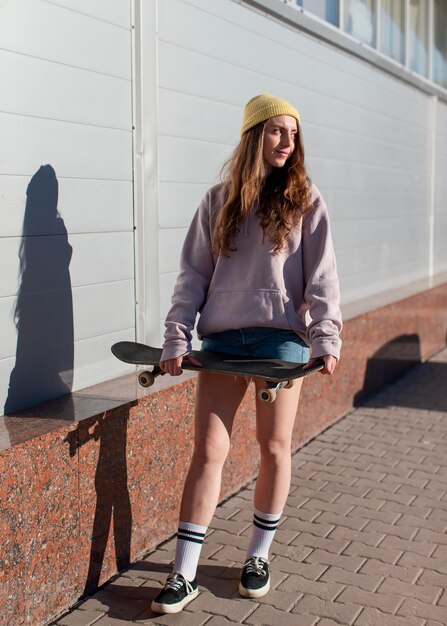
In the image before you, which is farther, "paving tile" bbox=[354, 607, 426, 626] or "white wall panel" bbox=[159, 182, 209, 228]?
"white wall panel" bbox=[159, 182, 209, 228]

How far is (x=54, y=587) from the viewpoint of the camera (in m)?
3.62

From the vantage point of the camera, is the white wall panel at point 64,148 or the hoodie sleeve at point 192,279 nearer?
the hoodie sleeve at point 192,279

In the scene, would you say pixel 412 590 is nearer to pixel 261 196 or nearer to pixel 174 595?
pixel 174 595

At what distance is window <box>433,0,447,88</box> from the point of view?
11.2 m

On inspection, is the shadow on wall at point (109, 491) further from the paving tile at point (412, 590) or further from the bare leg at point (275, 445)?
the paving tile at point (412, 590)

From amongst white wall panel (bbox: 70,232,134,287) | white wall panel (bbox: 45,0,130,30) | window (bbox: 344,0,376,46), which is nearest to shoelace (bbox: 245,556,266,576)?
white wall panel (bbox: 70,232,134,287)

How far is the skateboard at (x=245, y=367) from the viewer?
339cm

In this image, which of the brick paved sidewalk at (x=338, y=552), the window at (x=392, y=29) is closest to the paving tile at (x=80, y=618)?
the brick paved sidewalk at (x=338, y=552)

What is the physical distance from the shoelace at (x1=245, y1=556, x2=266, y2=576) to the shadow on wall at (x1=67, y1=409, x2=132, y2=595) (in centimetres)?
55

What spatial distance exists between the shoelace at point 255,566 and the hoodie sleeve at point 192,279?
933 mm

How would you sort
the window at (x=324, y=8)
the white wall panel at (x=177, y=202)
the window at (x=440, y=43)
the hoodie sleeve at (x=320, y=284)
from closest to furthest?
the hoodie sleeve at (x=320, y=284) < the white wall panel at (x=177, y=202) < the window at (x=324, y=8) < the window at (x=440, y=43)

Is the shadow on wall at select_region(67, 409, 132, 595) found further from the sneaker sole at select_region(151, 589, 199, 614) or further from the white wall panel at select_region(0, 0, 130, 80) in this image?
the white wall panel at select_region(0, 0, 130, 80)

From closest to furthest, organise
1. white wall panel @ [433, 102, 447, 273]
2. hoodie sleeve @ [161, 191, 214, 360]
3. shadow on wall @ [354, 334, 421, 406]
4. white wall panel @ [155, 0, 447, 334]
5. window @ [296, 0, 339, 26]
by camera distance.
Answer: hoodie sleeve @ [161, 191, 214, 360], white wall panel @ [155, 0, 447, 334], window @ [296, 0, 339, 26], shadow on wall @ [354, 334, 421, 406], white wall panel @ [433, 102, 447, 273]

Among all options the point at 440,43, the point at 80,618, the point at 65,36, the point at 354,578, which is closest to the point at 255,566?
the point at 354,578
